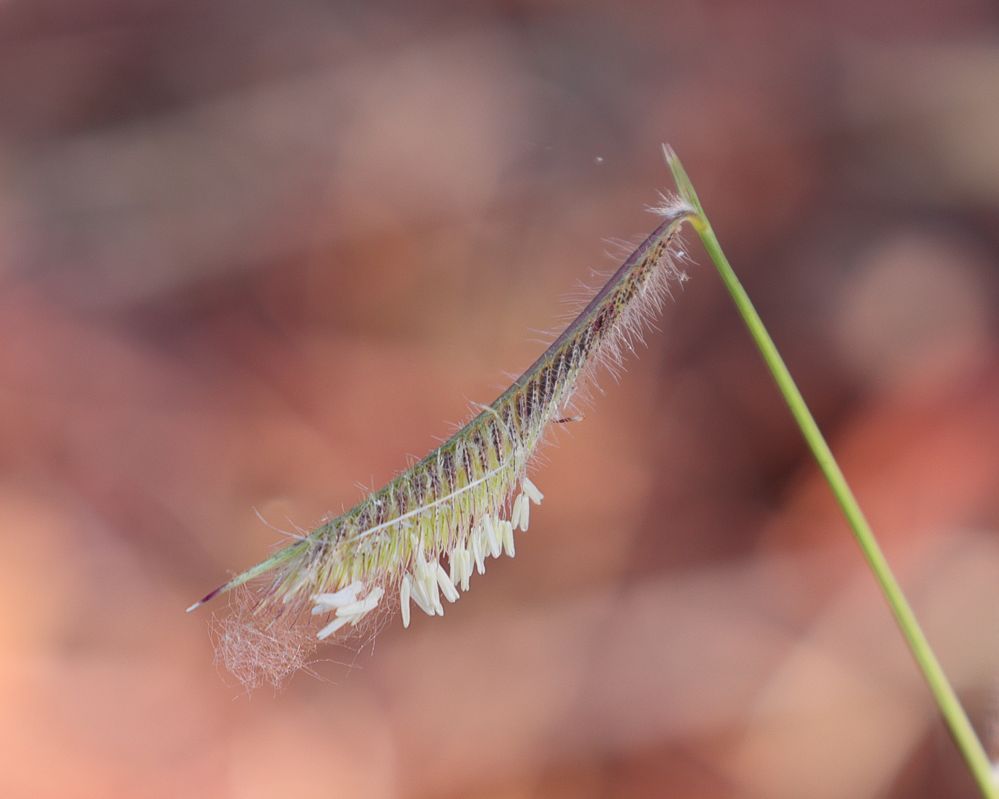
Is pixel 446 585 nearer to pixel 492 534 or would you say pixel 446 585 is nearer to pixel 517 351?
pixel 492 534

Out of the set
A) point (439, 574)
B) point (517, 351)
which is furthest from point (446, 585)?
point (517, 351)

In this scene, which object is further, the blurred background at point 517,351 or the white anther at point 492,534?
the blurred background at point 517,351

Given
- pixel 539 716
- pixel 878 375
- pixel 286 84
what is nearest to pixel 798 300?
pixel 878 375

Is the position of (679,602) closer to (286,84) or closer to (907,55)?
(907,55)

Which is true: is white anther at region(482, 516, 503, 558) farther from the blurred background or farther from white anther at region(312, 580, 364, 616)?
the blurred background

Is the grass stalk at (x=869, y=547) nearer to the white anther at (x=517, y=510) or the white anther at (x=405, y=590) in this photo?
the white anther at (x=517, y=510)

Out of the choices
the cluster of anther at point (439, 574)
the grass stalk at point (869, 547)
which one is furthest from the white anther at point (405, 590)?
the grass stalk at point (869, 547)
